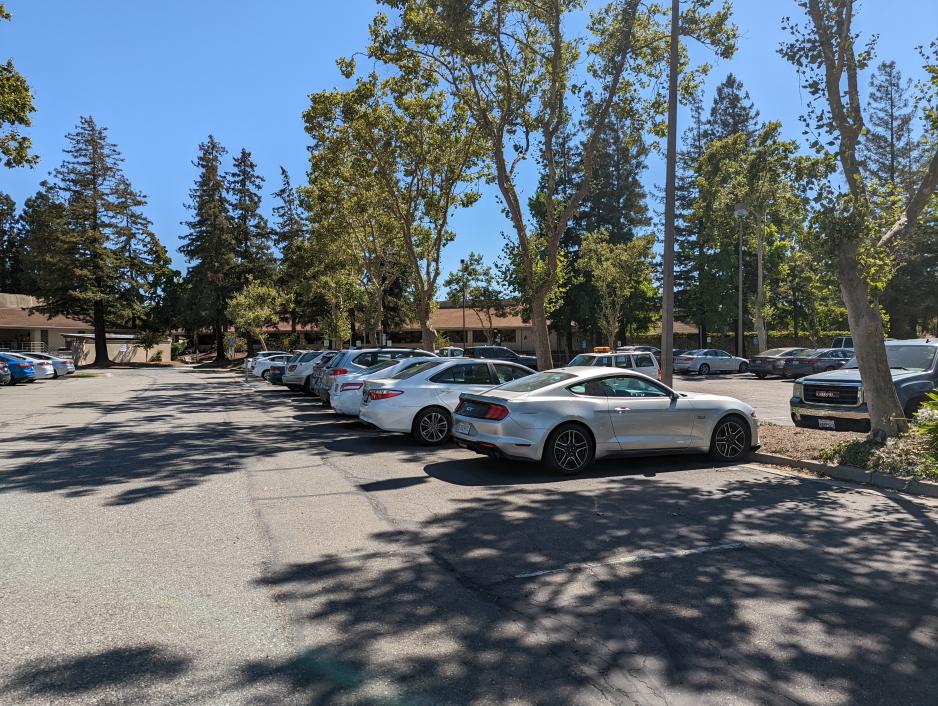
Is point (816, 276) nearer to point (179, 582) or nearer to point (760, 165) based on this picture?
point (760, 165)

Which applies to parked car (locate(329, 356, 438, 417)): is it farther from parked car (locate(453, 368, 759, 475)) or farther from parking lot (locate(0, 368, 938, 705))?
parking lot (locate(0, 368, 938, 705))

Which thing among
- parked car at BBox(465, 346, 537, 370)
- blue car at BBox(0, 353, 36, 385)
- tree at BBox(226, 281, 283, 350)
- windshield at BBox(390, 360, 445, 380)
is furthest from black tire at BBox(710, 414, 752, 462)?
tree at BBox(226, 281, 283, 350)

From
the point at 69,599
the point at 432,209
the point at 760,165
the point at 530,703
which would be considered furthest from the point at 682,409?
the point at 432,209

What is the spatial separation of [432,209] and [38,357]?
25303mm

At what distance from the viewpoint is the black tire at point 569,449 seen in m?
8.59

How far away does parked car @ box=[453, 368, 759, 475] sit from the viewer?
28.1ft

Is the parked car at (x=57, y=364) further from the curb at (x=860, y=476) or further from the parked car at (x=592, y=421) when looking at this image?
the curb at (x=860, y=476)

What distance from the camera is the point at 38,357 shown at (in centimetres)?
3641

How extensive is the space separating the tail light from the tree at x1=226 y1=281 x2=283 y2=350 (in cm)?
4245

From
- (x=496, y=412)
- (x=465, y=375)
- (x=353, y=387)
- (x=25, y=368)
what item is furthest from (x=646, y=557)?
(x=25, y=368)

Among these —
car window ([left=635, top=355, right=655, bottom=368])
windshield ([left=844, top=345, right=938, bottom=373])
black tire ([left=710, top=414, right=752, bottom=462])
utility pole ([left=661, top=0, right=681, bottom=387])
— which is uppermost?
utility pole ([left=661, top=0, right=681, bottom=387])

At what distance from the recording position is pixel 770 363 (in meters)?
33.9

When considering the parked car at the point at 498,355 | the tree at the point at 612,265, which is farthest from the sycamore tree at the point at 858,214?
the tree at the point at 612,265

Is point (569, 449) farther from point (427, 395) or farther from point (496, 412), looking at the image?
point (427, 395)
